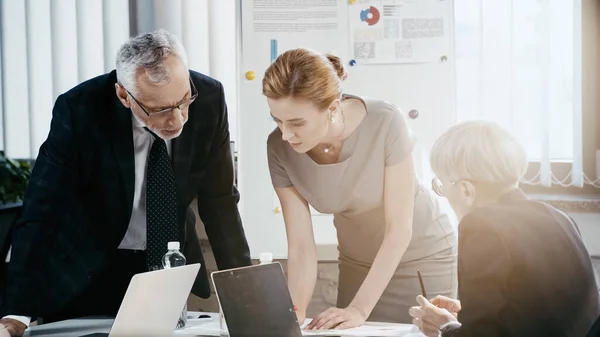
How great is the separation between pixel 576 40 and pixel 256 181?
1.41m

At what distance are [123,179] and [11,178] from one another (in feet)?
4.12

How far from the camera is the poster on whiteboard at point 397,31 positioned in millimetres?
2861

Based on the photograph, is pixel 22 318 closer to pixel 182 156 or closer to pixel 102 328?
pixel 102 328

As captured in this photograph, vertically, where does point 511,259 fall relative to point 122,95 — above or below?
below

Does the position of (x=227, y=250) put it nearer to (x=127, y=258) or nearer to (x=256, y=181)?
(x=127, y=258)

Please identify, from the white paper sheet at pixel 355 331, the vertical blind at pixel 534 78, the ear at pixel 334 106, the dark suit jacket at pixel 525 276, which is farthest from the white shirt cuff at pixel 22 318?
the vertical blind at pixel 534 78

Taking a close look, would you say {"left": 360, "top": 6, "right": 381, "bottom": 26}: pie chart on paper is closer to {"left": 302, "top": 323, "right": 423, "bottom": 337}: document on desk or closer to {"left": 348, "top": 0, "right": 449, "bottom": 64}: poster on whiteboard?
{"left": 348, "top": 0, "right": 449, "bottom": 64}: poster on whiteboard

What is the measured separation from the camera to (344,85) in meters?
2.94

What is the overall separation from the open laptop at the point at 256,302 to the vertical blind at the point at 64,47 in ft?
5.54

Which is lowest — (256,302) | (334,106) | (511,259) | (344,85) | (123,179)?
(256,302)

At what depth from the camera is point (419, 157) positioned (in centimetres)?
286

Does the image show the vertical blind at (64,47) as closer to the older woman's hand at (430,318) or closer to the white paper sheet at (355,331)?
the white paper sheet at (355,331)

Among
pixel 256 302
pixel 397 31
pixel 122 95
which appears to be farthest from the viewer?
pixel 397 31

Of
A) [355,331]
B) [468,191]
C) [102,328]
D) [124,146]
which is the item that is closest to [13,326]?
[102,328]
